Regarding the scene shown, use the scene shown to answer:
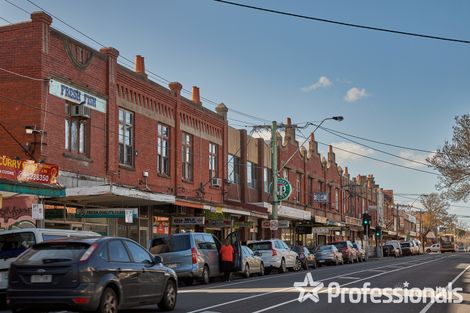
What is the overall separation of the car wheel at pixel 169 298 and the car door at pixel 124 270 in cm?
114

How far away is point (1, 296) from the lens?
14.4 metres

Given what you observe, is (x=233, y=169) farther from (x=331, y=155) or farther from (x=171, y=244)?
(x=331, y=155)

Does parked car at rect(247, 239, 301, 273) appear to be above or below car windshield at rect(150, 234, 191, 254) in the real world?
below

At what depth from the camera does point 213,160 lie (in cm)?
3797

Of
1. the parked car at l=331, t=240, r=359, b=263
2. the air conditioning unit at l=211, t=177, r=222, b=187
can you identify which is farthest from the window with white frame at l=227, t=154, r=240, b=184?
the parked car at l=331, t=240, r=359, b=263

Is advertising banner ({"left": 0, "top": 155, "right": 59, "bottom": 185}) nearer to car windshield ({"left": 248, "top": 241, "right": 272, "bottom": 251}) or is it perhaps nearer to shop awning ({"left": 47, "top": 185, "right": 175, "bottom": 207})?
→ shop awning ({"left": 47, "top": 185, "right": 175, "bottom": 207})

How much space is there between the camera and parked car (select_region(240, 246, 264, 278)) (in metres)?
26.1

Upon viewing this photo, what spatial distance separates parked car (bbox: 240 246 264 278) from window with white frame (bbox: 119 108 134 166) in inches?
255

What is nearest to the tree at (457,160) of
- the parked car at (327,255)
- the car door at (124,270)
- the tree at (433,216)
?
the parked car at (327,255)

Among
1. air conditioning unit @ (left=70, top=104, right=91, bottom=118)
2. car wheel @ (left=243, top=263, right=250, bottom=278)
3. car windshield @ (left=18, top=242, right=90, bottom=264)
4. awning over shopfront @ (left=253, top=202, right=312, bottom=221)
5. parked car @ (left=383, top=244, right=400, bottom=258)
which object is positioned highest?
air conditioning unit @ (left=70, top=104, right=91, bottom=118)

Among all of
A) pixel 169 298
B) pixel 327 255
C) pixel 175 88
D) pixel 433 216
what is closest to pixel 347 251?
pixel 327 255

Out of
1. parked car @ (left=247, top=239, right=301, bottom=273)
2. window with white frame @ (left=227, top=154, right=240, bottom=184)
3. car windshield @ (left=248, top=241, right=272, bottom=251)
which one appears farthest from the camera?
window with white frame @ (left=227, top=154, right=240, bottom=184)

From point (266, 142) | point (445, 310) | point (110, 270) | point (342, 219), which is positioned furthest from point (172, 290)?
point (342, 219)

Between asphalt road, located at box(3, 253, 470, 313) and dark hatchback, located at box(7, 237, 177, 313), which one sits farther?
asphalt road, located at box(3, 253, 470, 313)
